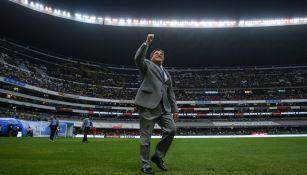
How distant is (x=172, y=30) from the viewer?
68.6 metres

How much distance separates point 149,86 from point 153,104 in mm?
352

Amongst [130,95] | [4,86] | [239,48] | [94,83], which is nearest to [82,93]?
[94,83]

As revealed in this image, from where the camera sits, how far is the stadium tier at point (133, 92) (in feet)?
213

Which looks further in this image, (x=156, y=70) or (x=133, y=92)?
(x=133, y=92)

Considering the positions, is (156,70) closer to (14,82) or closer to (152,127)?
(152,127)

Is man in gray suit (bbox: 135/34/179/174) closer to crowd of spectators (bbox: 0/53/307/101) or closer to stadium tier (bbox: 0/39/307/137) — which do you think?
stadium tier (bbox: 0/39/307/137)

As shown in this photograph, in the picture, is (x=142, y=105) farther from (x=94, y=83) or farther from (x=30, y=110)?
(x=94, y=83)

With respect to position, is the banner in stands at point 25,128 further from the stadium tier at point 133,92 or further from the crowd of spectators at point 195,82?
the crowd of spectators at point 195,82

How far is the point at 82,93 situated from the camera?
243 feet

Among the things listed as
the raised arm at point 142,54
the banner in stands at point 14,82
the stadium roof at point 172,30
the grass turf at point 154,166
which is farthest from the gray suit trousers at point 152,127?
the stadium roof at point 172,30

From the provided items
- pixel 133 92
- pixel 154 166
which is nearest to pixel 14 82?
pixel 133 92

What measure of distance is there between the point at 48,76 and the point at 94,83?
11952 mm

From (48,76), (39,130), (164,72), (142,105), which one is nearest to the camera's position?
(142,105)

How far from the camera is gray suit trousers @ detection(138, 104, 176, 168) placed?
530 cm
